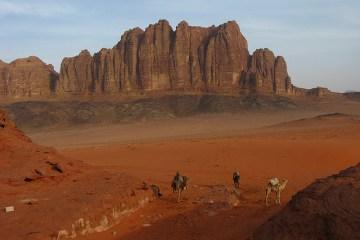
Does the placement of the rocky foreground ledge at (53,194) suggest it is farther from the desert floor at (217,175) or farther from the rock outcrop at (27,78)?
the rock outcrop at (27,78)

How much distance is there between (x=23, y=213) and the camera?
36.4ft

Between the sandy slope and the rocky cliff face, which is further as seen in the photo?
the rocky cliff face

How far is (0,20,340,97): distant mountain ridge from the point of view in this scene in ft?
347

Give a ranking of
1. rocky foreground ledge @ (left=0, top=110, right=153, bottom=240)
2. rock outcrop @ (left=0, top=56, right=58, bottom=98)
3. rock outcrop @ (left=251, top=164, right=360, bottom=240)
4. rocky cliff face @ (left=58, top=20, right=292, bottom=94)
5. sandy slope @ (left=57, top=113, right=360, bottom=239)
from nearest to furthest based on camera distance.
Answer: rock outcrop @ (left=251, top=164, right=360, bottom=240)
rocky foreground ledge @ (left=0, top=110, right=153, bottom=240)
sandy slope @ (left=57, top=113, right=360, bottom=239)
rocky cliff face @ (left=58, top=20, right=292, bottom=94)
rock outcrop @ (left=0, top=56, right=58, bottom=98)

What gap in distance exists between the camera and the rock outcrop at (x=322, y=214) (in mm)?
7258

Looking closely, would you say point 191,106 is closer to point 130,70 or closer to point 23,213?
point 130,70

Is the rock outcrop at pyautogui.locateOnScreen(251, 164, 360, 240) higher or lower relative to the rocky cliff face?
lower

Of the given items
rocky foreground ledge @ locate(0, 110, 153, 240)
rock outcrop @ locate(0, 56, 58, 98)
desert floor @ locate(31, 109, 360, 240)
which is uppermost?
rock outcrop @ locate(0, 56, 58, 98)

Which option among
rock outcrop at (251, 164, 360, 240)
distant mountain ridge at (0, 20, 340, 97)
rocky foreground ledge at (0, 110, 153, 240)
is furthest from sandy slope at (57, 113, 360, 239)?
distant mountain ridge at (0, 20, 340, 97)

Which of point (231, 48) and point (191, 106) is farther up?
point (231, 48)

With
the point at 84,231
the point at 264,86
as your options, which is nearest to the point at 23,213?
the point at 84,231

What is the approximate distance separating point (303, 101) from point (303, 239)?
100308 millimetres

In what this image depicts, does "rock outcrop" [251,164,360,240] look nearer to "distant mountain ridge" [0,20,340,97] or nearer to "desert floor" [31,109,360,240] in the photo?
"desert floor" [31,109,360,240]

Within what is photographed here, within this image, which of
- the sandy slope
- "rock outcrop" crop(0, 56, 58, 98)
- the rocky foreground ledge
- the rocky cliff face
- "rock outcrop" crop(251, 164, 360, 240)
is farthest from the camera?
"rock outcrop" crop(0, 56, 58, 98)
